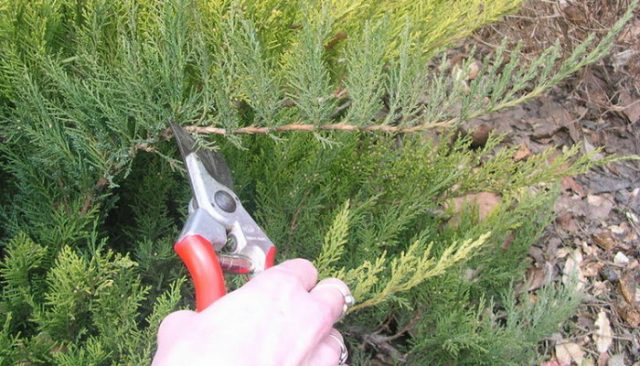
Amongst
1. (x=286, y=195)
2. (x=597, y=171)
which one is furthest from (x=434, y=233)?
(x=597, y=171)

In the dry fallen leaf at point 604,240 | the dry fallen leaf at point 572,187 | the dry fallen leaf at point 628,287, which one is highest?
the dry fallen leaf at point 572,187

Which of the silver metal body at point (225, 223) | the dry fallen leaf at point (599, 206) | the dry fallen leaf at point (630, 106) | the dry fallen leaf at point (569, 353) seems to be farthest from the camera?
the dry fallen leaf at point (630, 106)

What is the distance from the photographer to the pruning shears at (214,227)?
111 cm

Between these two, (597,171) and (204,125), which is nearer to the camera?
(204,125)

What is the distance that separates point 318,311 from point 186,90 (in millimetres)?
693

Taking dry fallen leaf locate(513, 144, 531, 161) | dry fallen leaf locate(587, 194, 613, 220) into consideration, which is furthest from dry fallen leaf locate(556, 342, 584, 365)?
dry fallen leaf locate(513, 144, 531, 161)

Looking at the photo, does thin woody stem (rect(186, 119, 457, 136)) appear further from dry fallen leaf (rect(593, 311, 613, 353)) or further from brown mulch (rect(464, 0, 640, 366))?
dry fallen leaf (rect(593, 311, 613, 353))

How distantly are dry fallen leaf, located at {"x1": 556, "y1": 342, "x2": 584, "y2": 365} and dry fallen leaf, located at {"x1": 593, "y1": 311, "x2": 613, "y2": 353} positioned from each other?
90mm

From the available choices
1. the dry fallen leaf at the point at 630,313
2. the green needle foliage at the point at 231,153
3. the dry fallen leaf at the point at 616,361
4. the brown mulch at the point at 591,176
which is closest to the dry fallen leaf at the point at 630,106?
the brown mulch at the point at 591,176

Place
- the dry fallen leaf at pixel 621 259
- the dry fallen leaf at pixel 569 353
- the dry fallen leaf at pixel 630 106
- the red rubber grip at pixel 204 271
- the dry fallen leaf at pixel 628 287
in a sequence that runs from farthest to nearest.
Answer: the dry fallen leaf at pixel 630 106
the dry fallen leaf at pixel 621 259
the dry fallen leaf at pixel 628 287
the dry fallen leaf at pixel 569 353
the red rubber grip at pixel 204 271

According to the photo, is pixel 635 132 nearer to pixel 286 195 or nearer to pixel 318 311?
pixel 286 195

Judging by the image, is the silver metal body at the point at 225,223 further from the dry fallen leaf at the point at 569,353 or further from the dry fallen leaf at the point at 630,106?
the dry fallen leaf at the point at 630,106

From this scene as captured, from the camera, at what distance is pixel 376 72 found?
129 cm

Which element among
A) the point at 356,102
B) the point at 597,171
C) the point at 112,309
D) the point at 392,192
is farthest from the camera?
the point at 597,171
